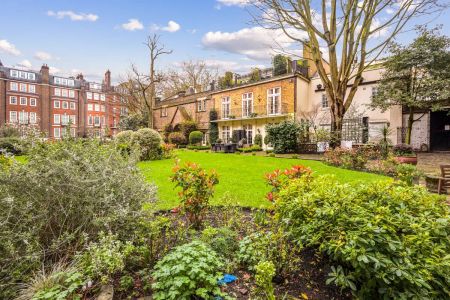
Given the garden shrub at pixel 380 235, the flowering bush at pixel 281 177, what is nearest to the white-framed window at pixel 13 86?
the flowering bush at pixel 281 177

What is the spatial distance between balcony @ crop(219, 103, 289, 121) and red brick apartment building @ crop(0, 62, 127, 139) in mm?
16696

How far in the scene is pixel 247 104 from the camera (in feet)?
84.7

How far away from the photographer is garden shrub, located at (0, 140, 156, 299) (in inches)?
89.0

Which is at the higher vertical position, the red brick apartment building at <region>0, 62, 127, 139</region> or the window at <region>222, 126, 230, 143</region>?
the red brick apartment building at <region>0, 62, 127, 139</region>

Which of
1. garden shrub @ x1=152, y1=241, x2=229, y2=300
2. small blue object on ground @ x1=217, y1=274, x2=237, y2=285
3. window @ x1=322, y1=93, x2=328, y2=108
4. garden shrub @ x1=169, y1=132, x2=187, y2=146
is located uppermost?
window @ x1=322, y1=93, x2=328, y2=108

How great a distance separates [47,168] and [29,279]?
3.75ft

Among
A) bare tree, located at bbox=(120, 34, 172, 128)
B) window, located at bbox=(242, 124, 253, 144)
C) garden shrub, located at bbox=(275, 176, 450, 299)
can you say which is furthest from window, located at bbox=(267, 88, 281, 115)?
garden shrub, located at bbox=(275, 176, 450, 299)

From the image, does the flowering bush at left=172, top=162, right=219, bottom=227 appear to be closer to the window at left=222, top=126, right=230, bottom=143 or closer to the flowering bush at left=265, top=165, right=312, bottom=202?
the flowering bush at left=265, top=165, right=312, bottom=202

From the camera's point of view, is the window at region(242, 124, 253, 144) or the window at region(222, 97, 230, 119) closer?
the window at region(242, 124, 253, 144)

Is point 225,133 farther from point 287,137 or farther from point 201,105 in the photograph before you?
point 287,137

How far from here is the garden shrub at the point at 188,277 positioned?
6.35ft

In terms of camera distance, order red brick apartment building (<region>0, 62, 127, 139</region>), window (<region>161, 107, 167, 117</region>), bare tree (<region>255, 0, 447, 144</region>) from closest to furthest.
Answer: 1. bare tree (<region>255, 0, 447, 144</region>)
2. window (<region>161, 107, 167, 117</region>)
3. red brick apartment building (<region>0, 62, 127, 139</region>)

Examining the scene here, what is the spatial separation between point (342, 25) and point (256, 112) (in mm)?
12721

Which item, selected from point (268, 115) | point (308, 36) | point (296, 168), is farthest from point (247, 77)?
point (296, 168)
